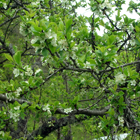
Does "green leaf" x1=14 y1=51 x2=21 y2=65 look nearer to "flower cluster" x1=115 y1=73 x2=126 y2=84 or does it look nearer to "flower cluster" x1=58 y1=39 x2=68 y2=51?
"flower cluster" x1=58 y1=39 x2=68 y2=51

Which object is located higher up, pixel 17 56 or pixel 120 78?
pixel 17 56

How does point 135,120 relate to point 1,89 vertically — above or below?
below

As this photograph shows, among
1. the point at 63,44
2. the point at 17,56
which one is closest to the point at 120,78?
the point at 63,44

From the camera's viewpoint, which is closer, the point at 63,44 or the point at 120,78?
the point at 63,44

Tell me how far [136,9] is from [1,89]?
3.25 meters

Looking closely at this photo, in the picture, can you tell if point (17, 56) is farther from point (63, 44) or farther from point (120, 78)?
point (120, 78)

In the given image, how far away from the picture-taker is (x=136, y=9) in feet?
10.1

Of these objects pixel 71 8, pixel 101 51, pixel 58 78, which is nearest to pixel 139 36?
pixel 101 51

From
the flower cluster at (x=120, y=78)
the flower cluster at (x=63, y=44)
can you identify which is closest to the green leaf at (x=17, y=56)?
the flower cluster at (x=63, y=44)

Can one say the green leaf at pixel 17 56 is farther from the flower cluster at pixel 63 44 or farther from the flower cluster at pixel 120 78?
the flower cluster at pixel 120 78

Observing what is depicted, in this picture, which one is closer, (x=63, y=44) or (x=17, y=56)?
(x=63, y=44)

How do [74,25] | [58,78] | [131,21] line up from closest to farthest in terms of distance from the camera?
[131,21], [74,25], [58,78]

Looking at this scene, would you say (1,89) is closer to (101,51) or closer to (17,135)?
(101,51)

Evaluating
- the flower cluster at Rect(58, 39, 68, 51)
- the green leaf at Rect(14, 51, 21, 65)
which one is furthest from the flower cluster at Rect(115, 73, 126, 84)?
the green leaf at Rect(14, 51, 21, 65)
